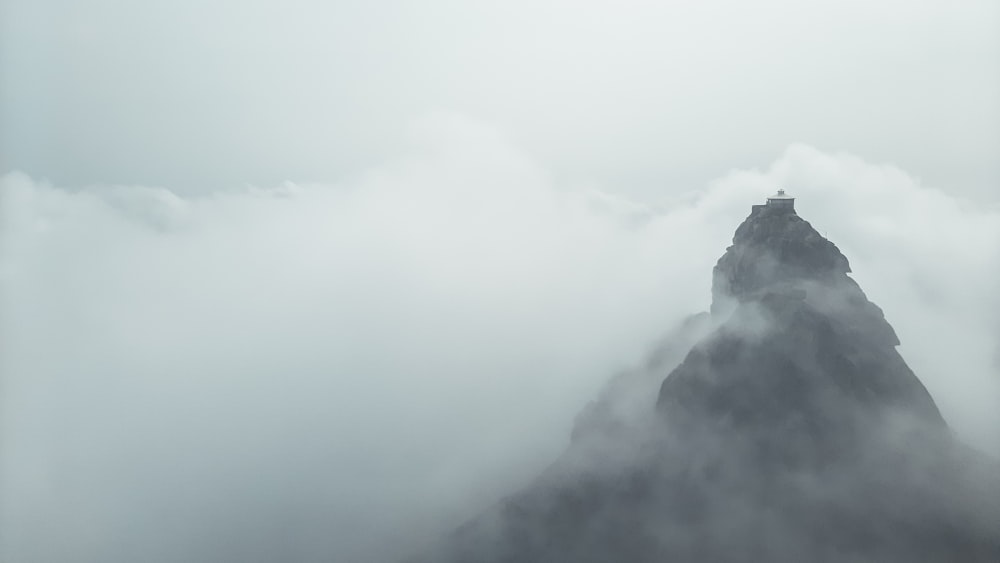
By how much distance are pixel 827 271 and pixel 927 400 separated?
86.9 feet

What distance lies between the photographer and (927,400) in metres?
95.2

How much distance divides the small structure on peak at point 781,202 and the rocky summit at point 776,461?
0.36m

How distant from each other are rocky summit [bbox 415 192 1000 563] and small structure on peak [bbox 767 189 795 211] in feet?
1.19

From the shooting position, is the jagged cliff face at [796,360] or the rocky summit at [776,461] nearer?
the rocky summit at [776,461]

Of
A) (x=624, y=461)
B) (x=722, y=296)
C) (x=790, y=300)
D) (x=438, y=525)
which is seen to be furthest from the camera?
(x=438, y=525)

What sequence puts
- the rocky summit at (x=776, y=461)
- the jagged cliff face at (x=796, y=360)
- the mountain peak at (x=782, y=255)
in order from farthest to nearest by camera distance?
the mountain peak at (x=782, y=255), the jagged cliff face at (x=796, y=360), the rocky summit at (x=776, y=461)

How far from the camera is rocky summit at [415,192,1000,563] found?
86.2 m

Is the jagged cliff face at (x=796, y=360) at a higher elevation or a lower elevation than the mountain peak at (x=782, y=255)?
lower

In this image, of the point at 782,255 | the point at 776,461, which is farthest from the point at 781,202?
the point at 776,461

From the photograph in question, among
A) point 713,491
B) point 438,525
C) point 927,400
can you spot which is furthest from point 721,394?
point 438,525

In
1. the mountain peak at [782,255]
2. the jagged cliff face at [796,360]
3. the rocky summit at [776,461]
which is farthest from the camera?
the mountain peak at [782,255]

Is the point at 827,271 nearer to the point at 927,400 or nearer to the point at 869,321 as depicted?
the point at 869,321

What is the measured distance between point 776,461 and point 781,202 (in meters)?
45.3

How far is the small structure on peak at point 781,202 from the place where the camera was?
332 ft
